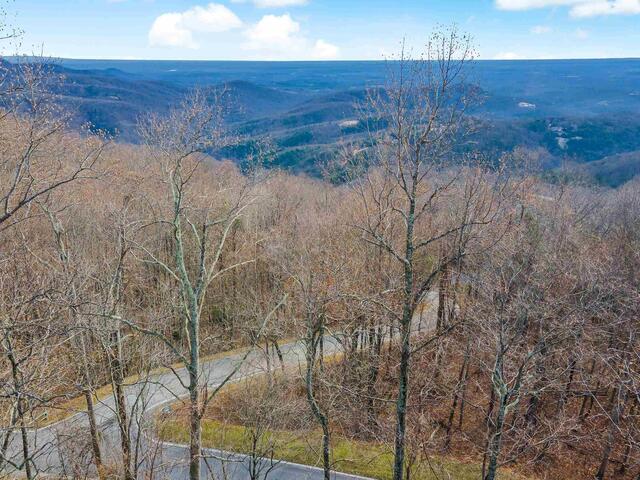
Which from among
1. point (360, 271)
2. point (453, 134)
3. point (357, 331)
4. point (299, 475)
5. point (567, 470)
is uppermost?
point (453, 134)

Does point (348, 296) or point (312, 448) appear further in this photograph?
point (312, 448)

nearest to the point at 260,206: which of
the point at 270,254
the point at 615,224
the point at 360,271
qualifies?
the point at 270,254

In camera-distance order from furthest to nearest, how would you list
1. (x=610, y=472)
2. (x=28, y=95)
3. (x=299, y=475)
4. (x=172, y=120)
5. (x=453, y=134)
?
(x=610, y=472) → (x=299, y=475) → (x=172, y=120) → (x=453, y=134) → (x=28, y=95)

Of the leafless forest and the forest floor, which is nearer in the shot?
the leafless forest

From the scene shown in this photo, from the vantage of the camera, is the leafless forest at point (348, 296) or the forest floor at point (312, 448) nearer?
the leafless forest at point (348, 296)

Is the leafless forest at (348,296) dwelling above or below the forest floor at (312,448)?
above

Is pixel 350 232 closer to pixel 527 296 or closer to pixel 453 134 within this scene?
pixel 527 296

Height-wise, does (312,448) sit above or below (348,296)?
below

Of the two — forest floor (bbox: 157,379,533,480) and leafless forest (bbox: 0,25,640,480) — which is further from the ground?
leafless forest (bbox: 0,25,640,480)
